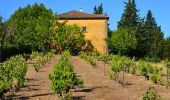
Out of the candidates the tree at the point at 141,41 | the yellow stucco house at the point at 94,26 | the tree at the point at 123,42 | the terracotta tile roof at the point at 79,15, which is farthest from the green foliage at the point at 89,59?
the tree at the point at 141,41

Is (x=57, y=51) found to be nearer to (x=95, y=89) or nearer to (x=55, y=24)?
(x=55, y=24)

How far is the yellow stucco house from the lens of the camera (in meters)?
57.0

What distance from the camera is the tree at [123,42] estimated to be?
54.2 meters

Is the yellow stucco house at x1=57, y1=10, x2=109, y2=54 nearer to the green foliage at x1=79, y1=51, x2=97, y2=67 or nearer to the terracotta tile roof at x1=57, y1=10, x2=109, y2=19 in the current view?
the terracotta tile roof at x1=57, y1=10, x2=109, y2=19

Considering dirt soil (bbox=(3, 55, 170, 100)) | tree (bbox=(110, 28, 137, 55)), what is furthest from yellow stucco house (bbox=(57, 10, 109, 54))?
dirt soil (bbox=(3, 55, 170, 100))

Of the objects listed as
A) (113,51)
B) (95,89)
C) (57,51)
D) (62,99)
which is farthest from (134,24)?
(62,99)

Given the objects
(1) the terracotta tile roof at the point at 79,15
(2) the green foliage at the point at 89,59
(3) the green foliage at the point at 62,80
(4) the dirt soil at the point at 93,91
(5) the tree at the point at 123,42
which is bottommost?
(4) the dirt soil at the point at 93,91

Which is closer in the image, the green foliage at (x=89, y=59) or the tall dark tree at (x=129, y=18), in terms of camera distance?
the green foliage at (x=89, y=59)

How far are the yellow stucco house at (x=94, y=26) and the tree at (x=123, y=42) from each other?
2.21 m

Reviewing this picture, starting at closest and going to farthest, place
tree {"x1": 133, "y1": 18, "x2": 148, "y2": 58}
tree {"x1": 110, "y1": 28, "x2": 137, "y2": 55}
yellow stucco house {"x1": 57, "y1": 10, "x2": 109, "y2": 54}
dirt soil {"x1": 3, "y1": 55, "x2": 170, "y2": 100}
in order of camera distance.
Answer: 1. dirt soil {"x1": 3, "y1": 55, "x2": 170, "y2": 100}
2. tree {"x1": 110, "y1": 28, "x2": 137, "y2": 55}
3. yellow stucco house {"x1": 57, "y1": 10, "x2": 109, "y2": 54}
4. tree {"x1": 133, "y1": 18, "x2": 148, "y2": 58}

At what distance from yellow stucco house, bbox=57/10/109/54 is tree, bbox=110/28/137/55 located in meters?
2.21

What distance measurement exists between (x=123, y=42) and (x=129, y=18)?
1410 centimetres

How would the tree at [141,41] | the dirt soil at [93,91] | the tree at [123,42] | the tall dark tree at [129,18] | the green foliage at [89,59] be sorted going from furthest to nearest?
the tall dark tree at [129,18]
the tree at [141,41]
the tree at [123,42]
the green foliage at [89,59]
the dirt soil at [93,91]

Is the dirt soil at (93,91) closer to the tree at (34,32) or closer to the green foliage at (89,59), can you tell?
the green foliage at (89,59)
